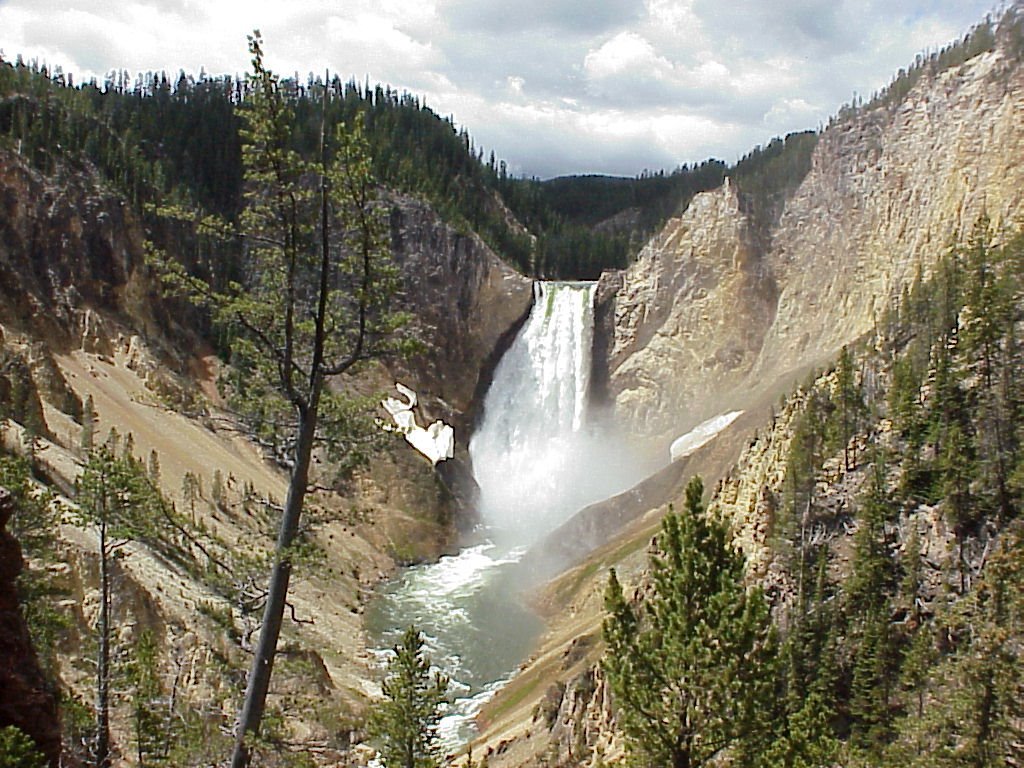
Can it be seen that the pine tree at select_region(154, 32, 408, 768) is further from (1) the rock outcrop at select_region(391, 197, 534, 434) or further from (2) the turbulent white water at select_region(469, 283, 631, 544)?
(1) the rock outcrop at select_region(391, 197, 534, 434)

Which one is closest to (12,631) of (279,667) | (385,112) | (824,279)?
(279,667)

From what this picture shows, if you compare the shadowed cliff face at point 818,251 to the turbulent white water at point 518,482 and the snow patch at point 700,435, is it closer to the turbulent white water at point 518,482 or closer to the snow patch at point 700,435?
A: the snow patch at point 700,435

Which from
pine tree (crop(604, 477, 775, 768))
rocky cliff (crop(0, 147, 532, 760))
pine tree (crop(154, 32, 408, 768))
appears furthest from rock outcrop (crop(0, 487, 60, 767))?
rocky cliff (crop(0, 147, 532, 760))

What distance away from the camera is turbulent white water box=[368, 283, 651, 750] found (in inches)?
1451

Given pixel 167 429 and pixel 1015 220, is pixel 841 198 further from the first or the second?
pixel 167 429

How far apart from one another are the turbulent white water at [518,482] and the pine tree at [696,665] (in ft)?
75.9

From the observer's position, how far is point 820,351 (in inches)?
1825

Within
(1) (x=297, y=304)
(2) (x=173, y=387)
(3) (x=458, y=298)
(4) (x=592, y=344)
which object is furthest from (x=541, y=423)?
(1) (x=297, y=304)

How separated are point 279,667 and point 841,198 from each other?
160ft

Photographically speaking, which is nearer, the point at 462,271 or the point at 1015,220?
the point at 1015,220

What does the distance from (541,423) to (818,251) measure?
2230cm

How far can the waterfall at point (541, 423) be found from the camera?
57312mm

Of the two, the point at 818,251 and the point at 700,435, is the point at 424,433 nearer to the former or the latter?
the point at 700,435

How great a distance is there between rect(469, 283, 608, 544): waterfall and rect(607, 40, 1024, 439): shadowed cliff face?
3.03 metres
